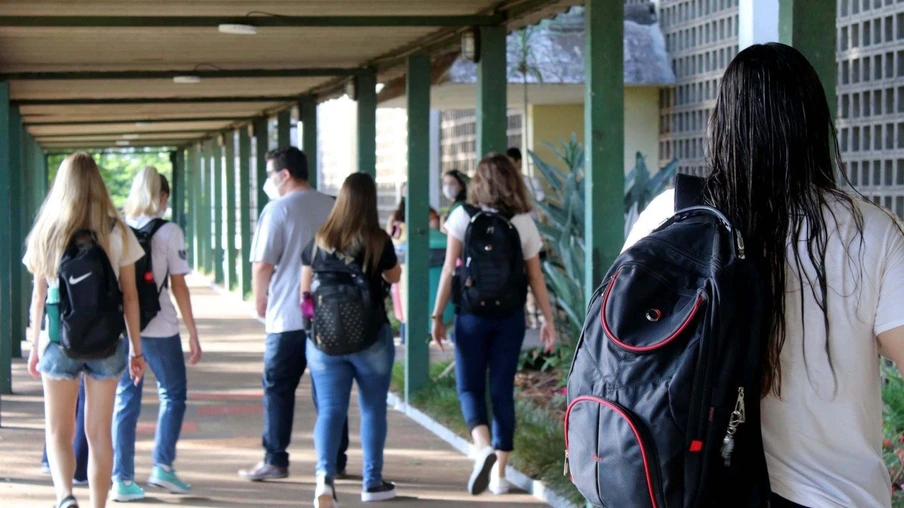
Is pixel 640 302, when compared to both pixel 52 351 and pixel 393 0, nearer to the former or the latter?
pixel 52 351

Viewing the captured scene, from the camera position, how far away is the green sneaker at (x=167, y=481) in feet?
22.9

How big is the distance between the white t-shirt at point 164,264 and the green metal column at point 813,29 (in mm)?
3583

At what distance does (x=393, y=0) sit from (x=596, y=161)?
2226 mm

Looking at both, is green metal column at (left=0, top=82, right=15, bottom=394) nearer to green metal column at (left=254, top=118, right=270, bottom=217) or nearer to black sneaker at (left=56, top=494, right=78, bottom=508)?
black sneaker at (left=56, top=494, right=78, bottom=508)

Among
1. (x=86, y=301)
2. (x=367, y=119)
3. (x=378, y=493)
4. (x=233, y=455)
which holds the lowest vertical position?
(x=233, y=455)

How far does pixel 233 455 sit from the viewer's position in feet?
26.8

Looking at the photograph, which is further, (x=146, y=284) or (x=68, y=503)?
(x=146, y=284)

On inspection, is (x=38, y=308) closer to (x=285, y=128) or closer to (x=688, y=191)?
(x=688, y=191)

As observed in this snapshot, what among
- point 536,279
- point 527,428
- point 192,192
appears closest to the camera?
point 536,279

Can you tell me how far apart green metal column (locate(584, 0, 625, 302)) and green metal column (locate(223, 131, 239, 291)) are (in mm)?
16736

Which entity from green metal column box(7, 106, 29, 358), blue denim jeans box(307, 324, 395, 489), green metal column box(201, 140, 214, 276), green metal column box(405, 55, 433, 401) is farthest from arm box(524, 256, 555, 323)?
green metal column box(201, 140, 214, 276)

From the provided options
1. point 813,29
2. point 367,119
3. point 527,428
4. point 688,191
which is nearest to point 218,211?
point 367,119

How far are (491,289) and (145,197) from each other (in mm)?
1923

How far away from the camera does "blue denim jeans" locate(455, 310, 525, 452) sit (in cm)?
655
